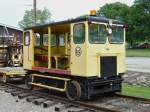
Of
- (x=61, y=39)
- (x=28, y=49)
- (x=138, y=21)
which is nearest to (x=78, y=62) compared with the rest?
(x=61, y=39)

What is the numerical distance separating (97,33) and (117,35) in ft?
3.51

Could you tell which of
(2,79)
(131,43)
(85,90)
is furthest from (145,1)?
(85,90)

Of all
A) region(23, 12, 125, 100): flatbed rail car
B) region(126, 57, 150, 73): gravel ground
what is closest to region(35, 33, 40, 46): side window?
region(23, 12, 125, 100): flatbed rail car

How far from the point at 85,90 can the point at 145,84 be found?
18.4 feet

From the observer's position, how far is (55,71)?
13438 mm

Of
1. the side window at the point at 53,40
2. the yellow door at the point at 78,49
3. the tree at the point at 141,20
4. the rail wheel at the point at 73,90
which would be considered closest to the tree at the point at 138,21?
the tree at the point at 141,20

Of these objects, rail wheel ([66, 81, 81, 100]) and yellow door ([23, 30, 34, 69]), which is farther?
yellow door ([23, 30, 34, 69])

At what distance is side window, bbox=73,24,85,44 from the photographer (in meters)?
12.0

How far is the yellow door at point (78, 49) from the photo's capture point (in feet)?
39.1

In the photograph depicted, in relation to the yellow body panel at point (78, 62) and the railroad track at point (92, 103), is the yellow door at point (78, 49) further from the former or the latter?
the railroad track at point (92, 103)

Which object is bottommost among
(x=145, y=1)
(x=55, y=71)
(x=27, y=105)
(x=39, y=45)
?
(x=27, y=105)

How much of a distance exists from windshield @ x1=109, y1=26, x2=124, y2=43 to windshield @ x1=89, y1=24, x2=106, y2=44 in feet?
1.18

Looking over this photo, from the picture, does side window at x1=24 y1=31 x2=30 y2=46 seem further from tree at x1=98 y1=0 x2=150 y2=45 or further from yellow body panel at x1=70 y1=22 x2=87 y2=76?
tree at x1=98 y1=0 x2=150 y2=45

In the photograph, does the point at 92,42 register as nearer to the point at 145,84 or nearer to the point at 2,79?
the point at 145,84
